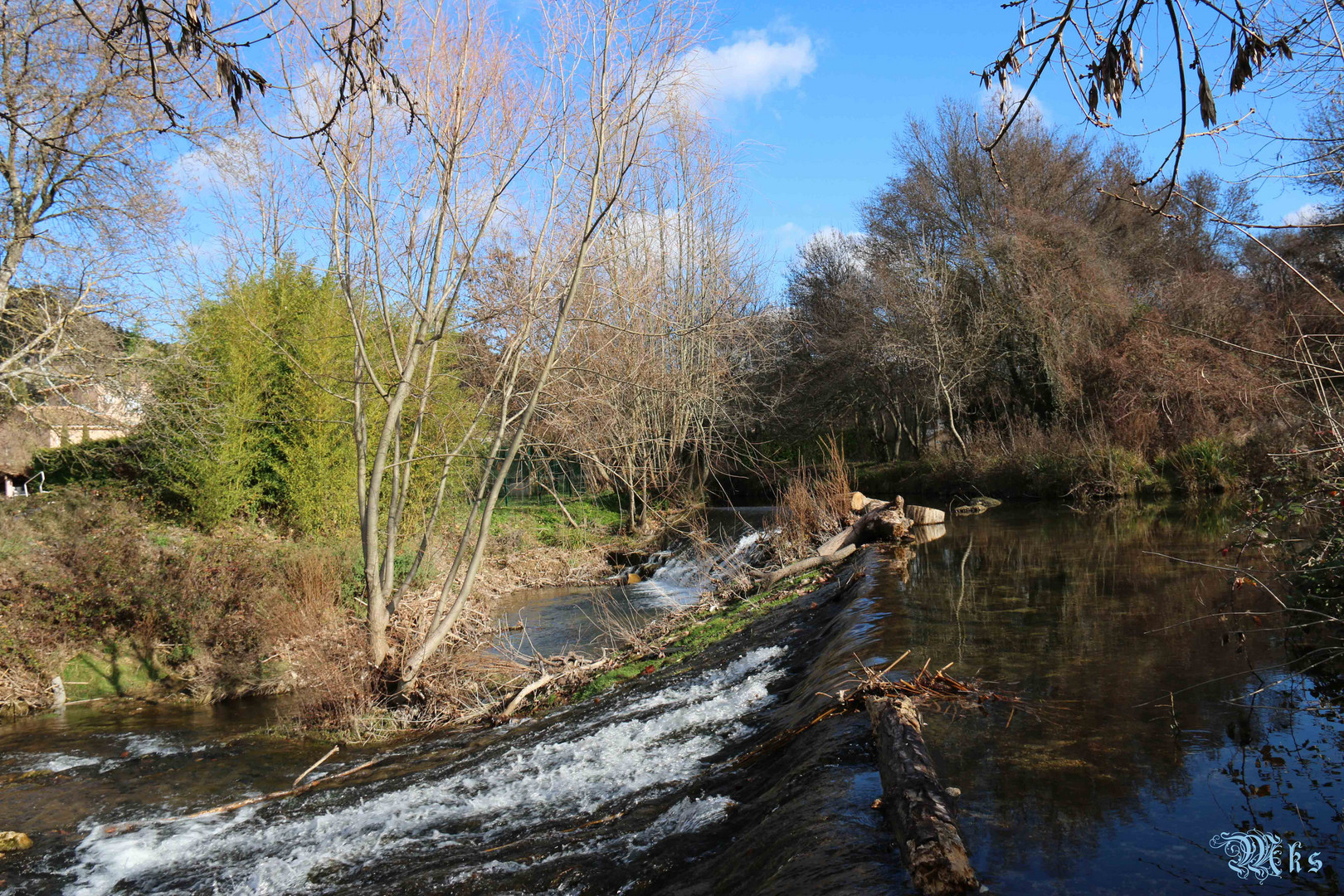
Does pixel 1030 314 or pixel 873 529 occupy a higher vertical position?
pixel 1030 314

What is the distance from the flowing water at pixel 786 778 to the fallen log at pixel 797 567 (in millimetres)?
2800

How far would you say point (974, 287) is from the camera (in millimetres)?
23891

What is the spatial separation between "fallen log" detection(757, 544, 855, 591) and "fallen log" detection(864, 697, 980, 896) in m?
7.15

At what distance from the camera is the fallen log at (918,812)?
2676mm

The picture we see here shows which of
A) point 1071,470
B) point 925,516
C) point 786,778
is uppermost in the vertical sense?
point 1071,470

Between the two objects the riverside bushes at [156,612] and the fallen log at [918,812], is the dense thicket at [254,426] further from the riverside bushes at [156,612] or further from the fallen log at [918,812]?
the fallen log at [918,812]

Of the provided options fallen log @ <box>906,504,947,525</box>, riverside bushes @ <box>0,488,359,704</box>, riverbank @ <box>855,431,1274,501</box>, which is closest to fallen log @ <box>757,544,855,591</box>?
fallen log @ <box>906,504,947,525</box>

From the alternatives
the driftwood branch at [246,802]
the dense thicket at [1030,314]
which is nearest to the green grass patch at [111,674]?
the driftwood branch at [246,802]

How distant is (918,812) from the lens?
9.70 feet

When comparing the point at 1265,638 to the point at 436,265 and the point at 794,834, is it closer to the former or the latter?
the point at 794,834

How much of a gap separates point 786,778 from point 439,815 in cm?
227

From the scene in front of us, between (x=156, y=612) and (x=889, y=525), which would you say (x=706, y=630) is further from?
(x=156, y=612)

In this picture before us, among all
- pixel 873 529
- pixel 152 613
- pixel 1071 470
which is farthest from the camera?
pixel 1071 470

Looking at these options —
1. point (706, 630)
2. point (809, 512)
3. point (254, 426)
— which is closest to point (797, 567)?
point (809, 512)
